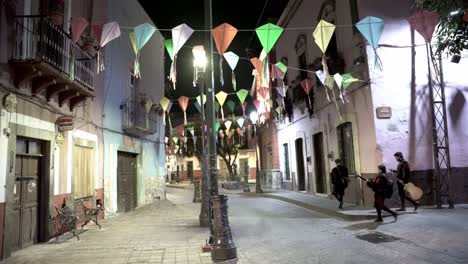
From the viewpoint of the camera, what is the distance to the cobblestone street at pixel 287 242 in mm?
6324

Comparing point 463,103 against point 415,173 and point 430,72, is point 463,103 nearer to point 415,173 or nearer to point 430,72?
point 430,72

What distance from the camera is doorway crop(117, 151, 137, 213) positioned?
549 inches

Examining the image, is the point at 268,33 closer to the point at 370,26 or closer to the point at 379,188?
the point at 370,26

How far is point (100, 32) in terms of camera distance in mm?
8461

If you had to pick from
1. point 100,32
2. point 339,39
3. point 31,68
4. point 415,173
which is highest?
point 339,39

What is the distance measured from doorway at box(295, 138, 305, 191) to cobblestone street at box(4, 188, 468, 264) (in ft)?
28.6

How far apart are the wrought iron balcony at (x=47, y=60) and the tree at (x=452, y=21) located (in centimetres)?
883

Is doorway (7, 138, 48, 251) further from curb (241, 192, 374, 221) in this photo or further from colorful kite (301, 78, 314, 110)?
colorful kite (301, 78, 314, 110)

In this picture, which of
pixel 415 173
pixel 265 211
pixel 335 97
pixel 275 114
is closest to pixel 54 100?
pixel 265 211

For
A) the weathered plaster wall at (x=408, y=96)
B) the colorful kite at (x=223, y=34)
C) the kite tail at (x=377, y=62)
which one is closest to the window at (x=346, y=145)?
the weathered plaster wall at (x=408, y=96)

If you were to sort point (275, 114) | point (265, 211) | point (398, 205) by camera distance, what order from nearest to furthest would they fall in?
point (398, 205) → point (265, 211) → point (275, 114)

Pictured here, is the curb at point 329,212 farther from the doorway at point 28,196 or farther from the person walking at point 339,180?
the doorway at point 28,196

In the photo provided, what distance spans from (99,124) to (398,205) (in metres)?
9.97

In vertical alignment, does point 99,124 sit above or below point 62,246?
above
